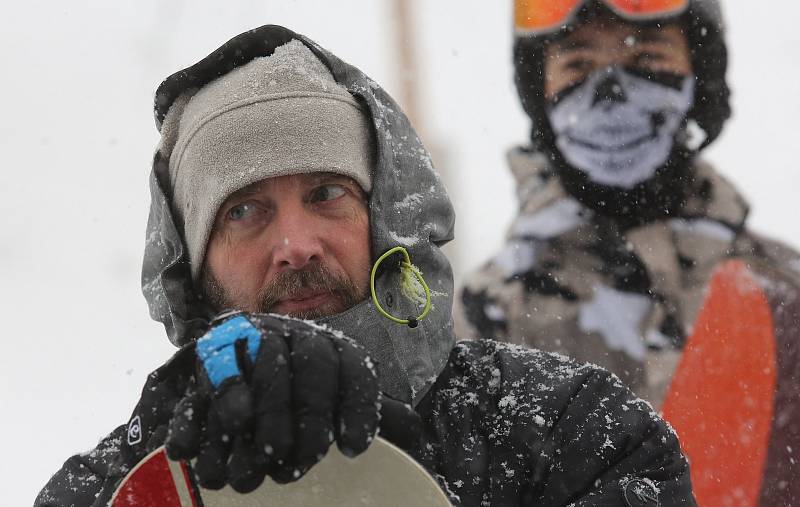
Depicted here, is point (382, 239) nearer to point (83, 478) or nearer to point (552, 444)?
point (552, 444)

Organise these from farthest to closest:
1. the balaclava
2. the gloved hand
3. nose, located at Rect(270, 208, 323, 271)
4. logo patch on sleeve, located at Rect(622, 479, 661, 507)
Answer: the balaclava → nose, located at Rect(270, 208, 323, 271) → logo patch on sleeve, located at Rect(622, 479, 661, 507) → the gloved hand

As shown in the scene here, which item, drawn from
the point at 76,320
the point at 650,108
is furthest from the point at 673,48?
the point at 76,320

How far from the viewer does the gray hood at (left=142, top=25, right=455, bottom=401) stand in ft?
6.41

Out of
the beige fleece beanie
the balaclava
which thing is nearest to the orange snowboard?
the balaclava

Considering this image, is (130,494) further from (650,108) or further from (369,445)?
(650,108)

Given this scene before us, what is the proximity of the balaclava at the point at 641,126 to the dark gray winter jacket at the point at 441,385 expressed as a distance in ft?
5.91

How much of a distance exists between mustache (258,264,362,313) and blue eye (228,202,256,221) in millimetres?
173

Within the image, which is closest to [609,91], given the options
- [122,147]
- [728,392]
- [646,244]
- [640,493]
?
[646,244]

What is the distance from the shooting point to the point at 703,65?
12.9 ft

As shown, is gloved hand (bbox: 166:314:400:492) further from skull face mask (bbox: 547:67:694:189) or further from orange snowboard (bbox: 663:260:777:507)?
skull face mask (bbox: 547:67:694:189)

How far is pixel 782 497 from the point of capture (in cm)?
340

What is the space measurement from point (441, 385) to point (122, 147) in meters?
6.82

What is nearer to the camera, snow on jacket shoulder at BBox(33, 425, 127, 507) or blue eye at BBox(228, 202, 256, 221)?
snow on jacket shoulder at BBox(33, 425, 127, 507)

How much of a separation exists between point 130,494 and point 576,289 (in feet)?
7.99
